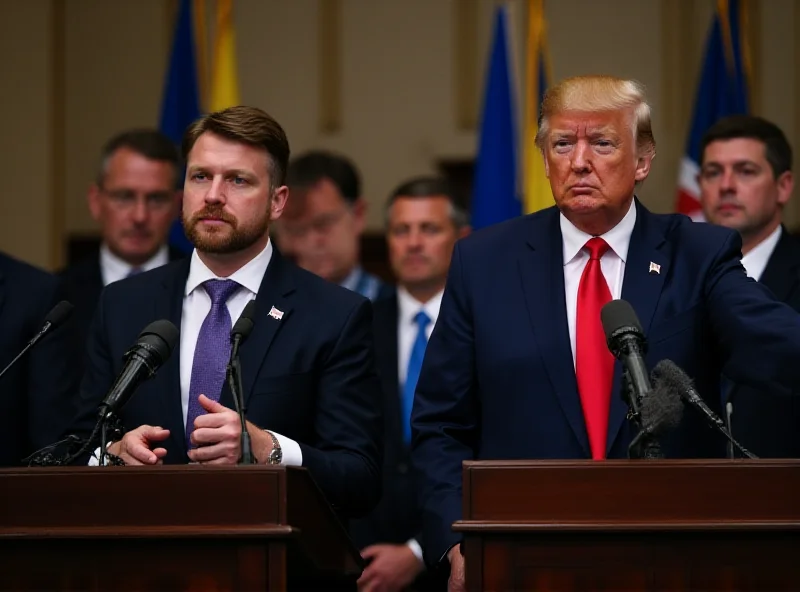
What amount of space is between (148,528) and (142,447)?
43cm

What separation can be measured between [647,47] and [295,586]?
5.50m

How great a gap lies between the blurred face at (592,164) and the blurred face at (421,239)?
1.79 metres

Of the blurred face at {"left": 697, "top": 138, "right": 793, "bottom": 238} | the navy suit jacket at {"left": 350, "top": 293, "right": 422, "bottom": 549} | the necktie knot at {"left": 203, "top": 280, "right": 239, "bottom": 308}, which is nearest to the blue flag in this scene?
the navy suit jacket at {"left": 350, "top": 293, "right": 422, "bottom": 549}

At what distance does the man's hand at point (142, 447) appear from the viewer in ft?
9.70

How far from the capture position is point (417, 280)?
5.04 m

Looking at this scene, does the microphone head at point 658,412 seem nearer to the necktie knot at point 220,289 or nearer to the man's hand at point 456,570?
the man's hand at point 456,570

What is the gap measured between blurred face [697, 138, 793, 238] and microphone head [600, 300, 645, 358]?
79.2 inches

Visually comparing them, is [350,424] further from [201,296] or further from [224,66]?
[224,66]

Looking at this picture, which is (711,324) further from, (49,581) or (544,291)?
(49,581)

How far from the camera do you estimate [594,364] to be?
3.16 m

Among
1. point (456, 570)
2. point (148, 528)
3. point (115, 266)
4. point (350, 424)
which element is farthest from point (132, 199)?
point (148, 528)

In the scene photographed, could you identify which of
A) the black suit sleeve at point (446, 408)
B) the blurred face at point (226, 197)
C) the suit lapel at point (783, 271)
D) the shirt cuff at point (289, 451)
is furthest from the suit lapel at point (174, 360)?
the suit lapel at point (783, 271)

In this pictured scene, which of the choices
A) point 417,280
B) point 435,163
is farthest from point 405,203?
point 435,163

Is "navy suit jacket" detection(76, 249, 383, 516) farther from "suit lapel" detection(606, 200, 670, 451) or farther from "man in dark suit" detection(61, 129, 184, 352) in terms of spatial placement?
"man in dark suit" detection(61, 129, 184, 352)
